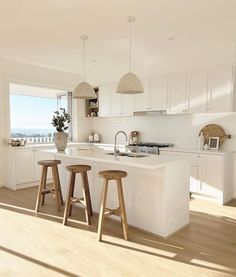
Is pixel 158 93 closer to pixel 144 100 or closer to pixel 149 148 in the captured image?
pixel 144 100

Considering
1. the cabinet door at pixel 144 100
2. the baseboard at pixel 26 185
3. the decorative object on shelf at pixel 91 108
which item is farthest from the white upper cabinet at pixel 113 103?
the baseboard at pixel 26 185

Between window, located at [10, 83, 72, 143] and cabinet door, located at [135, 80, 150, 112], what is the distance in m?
2.11

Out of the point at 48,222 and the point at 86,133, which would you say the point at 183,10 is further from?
the point at 86,133

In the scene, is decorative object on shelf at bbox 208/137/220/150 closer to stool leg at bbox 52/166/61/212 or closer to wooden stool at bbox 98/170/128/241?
wooden stool at bbox 98/170/128/241

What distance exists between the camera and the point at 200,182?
4.48 m

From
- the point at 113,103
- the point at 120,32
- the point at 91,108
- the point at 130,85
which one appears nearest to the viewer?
the point at 130,85

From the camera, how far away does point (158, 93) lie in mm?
5301

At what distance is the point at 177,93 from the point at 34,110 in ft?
13.5

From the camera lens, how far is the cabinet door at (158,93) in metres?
5.20

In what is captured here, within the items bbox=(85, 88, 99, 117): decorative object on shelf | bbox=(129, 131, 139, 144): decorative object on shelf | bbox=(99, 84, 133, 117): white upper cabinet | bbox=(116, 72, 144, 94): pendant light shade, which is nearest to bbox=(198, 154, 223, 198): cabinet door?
bbox=(129, 131, 139, 144): decorative object on shelf

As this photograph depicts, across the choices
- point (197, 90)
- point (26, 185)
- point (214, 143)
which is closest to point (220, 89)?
point (197, 90)

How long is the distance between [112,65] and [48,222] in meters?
3.80

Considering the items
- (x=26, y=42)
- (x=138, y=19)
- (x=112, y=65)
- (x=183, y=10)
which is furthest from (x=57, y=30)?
(x=112, y=65)

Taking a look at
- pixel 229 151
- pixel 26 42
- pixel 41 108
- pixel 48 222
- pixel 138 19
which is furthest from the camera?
pixel 41 108
